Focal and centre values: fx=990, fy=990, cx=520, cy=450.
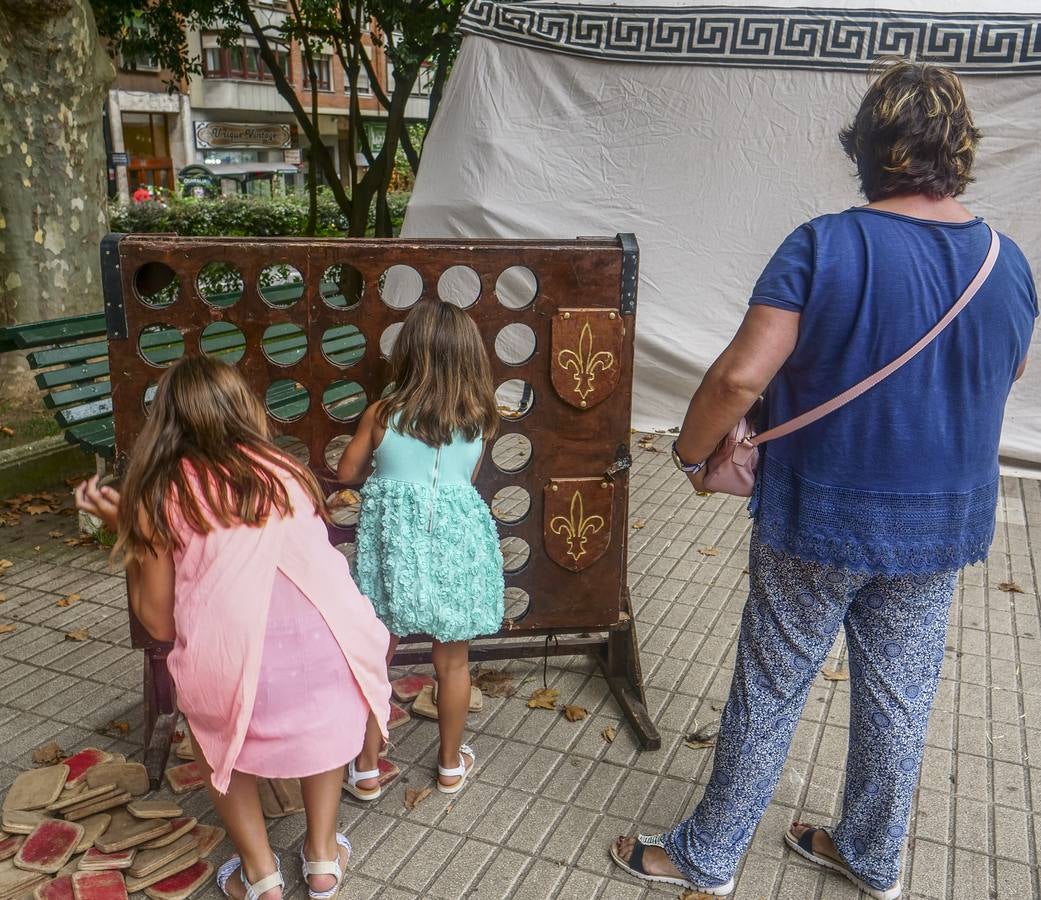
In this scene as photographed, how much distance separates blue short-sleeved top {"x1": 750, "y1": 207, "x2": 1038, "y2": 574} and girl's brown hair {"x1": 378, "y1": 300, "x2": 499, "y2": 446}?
0.90 m

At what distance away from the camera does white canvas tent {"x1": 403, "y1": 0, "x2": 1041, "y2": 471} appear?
628 cm

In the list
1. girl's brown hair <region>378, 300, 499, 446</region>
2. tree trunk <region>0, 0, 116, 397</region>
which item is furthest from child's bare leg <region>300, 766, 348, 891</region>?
tree trunk <region>0, 0, 116, 397</region>

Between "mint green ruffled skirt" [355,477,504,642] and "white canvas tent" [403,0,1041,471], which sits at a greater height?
"white canvas tent" [403,0,1041,471]

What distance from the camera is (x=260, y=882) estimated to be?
261 cm

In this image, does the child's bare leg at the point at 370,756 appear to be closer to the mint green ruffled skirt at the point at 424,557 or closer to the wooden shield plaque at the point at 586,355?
the mint green ruffled skirt at the point at 424,557

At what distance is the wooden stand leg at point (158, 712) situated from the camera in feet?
10.5

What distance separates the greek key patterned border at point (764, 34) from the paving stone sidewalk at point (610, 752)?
330 cm

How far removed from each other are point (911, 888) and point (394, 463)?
6.21 ft

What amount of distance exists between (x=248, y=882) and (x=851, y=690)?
1670mm

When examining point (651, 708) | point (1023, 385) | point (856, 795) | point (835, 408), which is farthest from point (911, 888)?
point (1023, 385)

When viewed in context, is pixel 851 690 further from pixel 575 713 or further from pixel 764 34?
pixel 764 34

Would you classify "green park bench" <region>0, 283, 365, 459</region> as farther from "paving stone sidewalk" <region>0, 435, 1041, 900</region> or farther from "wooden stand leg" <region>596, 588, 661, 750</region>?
"wooden stand leg" <region>596, 588, 661, 750</region>

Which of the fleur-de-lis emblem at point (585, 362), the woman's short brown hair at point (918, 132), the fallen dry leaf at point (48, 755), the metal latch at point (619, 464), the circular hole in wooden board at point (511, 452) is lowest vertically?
the circular hole in wooden board at point (511, 452)

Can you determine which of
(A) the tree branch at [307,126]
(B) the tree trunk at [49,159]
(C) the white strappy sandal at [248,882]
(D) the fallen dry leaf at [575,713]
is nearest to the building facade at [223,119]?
(A) the tree branch at [307,126]
